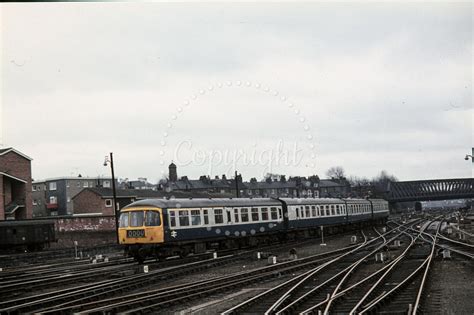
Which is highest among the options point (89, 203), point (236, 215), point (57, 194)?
point (57, 194)

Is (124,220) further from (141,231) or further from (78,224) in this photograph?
(78,224)

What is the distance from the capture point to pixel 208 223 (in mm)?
27469

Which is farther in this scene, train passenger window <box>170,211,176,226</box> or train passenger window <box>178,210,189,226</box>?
train passenger window <box>178,210,189,226</box>

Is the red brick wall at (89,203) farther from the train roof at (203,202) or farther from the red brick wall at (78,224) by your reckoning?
the train roof at (203,202)

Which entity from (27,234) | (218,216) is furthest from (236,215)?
(27,234)

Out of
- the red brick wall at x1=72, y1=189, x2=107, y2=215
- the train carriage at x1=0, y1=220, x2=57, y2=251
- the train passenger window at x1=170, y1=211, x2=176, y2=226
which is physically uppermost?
the red brick wall at x1=72, y1=189, x2=107, y2=215

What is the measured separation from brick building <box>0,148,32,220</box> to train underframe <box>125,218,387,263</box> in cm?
2861

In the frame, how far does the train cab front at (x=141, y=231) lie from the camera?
2438 cm

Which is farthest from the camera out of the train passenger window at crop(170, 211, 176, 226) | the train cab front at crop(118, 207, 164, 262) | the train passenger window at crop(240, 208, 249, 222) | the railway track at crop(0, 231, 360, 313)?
the train passenger window at crop(240, 208, 249, 222)

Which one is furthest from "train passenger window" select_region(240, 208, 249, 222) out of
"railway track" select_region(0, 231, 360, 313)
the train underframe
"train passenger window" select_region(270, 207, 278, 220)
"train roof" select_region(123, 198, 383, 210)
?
"railway track" select_region(0, 231, 360, 313)

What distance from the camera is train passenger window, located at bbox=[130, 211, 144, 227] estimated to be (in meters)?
24.7

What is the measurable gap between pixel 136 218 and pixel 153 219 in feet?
2.86

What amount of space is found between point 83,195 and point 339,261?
44.6 meters

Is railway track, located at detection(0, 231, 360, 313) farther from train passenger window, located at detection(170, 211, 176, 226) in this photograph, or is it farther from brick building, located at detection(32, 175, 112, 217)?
brick building, located at detection(32, 175, 112, 217)
